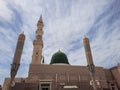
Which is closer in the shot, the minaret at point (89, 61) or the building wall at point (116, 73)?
the minaret at point (89, 61)

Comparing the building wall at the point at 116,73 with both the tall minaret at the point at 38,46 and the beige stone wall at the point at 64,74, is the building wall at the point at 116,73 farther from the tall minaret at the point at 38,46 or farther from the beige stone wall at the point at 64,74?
the tall minaret at the point at 38,46

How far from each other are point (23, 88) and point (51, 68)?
7123 mm

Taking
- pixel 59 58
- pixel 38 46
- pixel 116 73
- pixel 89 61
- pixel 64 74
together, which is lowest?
pixel 64 74

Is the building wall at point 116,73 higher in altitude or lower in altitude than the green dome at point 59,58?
lower

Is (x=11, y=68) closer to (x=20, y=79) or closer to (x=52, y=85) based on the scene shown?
(x=20, y=79)

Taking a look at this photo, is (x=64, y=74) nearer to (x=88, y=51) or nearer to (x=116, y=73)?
(x=88, y=51)

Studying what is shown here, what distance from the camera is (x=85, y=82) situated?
27.1 meters

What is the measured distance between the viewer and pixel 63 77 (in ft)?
91.0

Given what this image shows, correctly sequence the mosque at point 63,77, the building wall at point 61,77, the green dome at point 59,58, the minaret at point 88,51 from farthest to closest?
the green dome at point 59,58
the minaret at point 88,51
the building wall at point 61,77
the mosque at point 63,77

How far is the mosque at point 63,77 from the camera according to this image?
24.8 meters

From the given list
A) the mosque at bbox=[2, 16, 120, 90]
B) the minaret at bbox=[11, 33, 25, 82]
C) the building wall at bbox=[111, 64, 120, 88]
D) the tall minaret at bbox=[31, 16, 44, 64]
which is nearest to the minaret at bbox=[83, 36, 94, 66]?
the mosque at bbox=[2, 16, 120, 90]

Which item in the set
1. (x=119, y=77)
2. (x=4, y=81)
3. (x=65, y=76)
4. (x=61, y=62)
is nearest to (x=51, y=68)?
(x=65, y=76)

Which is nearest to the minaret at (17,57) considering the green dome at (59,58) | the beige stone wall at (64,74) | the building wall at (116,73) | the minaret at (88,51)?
the beige stone wall at (64,74)

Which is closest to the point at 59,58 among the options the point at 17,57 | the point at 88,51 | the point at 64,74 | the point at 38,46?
the point at 38,46
